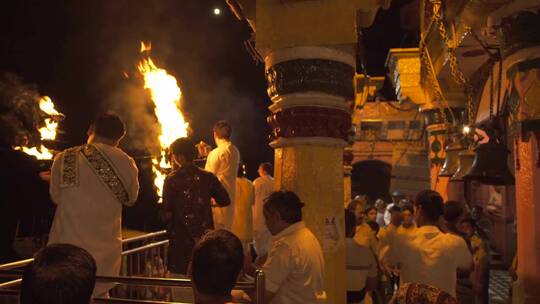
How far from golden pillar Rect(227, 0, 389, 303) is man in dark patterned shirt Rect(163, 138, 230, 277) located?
0.95m

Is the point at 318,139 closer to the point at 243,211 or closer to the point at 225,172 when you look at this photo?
the point at 225,172

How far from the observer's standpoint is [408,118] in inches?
726

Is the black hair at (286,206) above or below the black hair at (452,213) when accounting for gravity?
above

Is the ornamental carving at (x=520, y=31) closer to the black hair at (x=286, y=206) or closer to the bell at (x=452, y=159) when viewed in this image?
the black hair at (x=286, y=206)

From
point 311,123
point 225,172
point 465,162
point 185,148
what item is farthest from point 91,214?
point 465,162

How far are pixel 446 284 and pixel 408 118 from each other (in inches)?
595

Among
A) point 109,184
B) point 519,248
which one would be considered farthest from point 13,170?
point 519,248

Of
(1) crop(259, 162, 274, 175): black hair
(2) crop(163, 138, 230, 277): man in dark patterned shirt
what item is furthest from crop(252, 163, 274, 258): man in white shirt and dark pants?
(2) crop(163, 138, 230, 277): man in dark patterned shirt

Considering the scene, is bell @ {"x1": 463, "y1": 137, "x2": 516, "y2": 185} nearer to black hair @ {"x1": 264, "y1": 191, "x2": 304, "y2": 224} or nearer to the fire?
black hair @ {"x1": 264, "y1": 191, "x2": 304, "y2": 224}

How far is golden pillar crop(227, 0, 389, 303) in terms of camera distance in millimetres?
3678

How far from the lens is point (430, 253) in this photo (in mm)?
3938

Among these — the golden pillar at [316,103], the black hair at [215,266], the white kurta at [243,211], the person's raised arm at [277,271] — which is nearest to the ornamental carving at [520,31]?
the golden pillar at [316,103]

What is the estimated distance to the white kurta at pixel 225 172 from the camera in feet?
18.2

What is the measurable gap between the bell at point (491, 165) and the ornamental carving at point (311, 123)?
1597 mm
